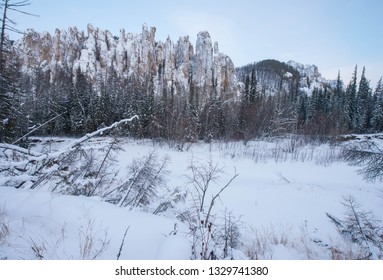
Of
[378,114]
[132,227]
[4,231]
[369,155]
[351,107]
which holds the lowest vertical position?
[132,227]

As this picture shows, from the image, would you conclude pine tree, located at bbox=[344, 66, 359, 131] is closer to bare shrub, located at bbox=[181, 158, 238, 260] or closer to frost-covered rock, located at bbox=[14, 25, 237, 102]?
frost-covered rock, located at bbox=[14, 25, 237, 102]

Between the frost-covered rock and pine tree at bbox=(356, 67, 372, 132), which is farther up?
the frost-covered rock

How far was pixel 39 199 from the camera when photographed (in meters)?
3.28

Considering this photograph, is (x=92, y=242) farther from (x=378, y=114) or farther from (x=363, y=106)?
(x=363, y=106)

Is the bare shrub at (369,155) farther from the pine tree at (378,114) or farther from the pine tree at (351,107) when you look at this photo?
the pine tree at (351,107)

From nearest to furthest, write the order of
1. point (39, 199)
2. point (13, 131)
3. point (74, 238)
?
point (74, 238)
point (39, 199)
point (13, 131)

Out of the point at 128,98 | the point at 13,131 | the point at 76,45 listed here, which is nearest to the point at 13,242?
the point at 13,131

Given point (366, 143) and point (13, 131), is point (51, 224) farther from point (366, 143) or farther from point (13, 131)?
point (13, 131)

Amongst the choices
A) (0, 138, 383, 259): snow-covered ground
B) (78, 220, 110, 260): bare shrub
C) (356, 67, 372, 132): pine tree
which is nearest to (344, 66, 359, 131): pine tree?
(356, 67, 372, 132): pine tree

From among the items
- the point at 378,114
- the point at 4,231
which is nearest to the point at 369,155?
the point at 4,231

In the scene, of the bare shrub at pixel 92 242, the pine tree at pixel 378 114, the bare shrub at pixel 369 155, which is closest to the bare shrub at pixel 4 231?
the bare shrub at pixel 92 242

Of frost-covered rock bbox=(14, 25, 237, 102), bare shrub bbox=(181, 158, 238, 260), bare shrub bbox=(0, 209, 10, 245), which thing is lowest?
bare shrub bbox=(181, 158, 238, 260)
